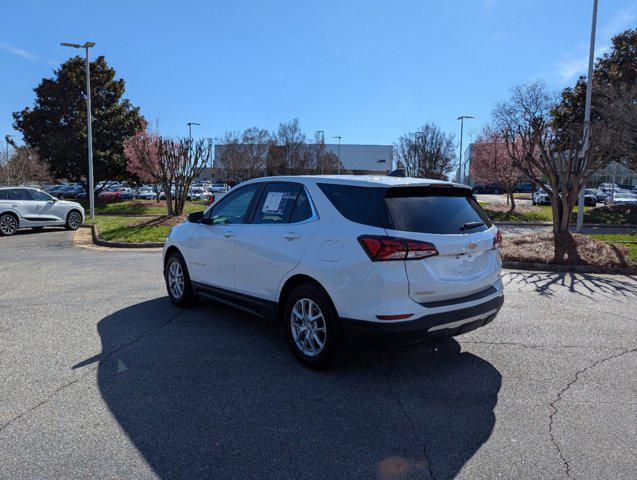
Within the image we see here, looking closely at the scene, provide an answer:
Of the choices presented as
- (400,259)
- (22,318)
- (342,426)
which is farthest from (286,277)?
(22,318)

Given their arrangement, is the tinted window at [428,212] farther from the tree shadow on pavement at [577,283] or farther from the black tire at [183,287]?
the tree shadow on pavement at [577,283]

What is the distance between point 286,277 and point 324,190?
858 millimetres

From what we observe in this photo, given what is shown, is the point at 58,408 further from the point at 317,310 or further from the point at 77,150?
the point at 77,150

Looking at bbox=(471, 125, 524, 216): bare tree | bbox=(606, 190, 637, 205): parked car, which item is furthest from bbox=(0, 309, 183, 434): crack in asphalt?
bbox=(606, 190, 637, 205): parked car

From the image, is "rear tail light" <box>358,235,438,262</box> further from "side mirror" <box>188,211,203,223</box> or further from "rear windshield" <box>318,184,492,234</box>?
"side mirror" <box>188,211,203,223</box>

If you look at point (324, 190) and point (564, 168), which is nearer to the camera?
point (324, 190)

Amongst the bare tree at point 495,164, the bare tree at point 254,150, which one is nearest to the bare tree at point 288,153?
the bare tree at point 254,150

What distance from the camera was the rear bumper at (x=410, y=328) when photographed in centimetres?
373

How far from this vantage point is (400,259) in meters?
3.74

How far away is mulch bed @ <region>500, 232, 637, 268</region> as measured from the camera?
33.3 feet

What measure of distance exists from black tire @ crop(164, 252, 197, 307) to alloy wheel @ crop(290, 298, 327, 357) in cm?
218

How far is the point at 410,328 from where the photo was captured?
3.74m

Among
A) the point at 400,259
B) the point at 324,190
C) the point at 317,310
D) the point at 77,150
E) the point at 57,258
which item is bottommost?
the point at 57,258

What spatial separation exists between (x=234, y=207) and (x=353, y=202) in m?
1.83
